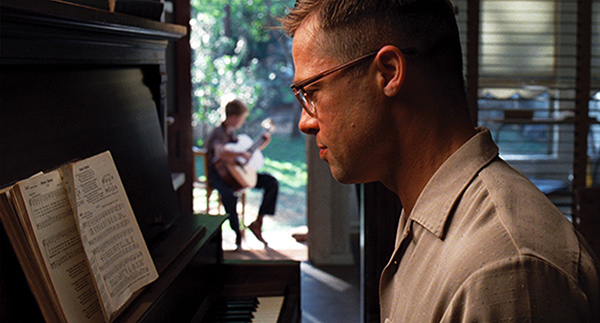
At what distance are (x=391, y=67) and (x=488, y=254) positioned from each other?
32 centimetres

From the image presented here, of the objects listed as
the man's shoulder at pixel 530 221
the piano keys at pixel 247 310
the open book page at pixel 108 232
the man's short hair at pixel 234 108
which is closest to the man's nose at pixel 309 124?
the man's shoulder at pixel 530 221

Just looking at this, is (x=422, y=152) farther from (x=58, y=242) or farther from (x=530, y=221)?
(x=58, y=242)

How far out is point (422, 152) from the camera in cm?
95

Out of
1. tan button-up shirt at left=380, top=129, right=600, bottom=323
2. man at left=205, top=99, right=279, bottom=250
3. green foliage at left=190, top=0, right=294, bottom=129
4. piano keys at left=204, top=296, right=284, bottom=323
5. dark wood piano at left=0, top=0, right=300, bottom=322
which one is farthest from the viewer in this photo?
green foliage at left=190, top=0, right=294, bottom=129

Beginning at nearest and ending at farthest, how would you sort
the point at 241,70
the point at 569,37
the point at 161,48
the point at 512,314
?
the point at 512,314, the point at 161,48, the point at 569,37, the point at 241,70

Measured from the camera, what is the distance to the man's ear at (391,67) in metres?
0.90

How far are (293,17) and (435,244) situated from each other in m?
0.45

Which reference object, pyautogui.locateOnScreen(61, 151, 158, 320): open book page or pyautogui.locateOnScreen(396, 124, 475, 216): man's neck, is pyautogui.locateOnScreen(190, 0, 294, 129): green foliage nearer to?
pyautogui.locateOnScreen(61, 151, 158, 320): open book page

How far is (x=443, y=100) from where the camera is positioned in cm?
93

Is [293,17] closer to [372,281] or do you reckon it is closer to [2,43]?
[2,43]

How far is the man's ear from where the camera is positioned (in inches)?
35.5

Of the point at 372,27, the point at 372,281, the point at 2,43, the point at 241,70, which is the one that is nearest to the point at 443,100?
the point at 372,27

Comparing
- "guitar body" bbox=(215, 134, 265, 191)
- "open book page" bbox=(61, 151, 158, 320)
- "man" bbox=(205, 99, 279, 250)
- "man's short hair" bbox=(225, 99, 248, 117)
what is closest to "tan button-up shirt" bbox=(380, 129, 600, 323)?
"open book page" bbox=(61, 151, 158, 320)

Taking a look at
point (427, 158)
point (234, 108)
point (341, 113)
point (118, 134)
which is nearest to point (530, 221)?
point (427, 158)
